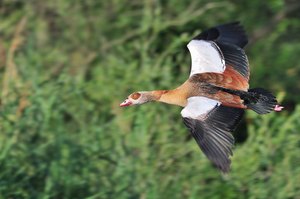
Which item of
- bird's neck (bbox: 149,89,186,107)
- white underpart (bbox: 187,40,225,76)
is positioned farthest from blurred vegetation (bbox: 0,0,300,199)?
white underpart (bbox: 187,40,225,76)

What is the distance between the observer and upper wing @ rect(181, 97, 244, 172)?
24.5ft

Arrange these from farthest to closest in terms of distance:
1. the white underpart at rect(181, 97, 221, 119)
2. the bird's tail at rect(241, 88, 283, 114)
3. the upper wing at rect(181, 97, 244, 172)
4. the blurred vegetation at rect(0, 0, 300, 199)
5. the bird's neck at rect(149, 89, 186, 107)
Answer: the blurred vegetation at rect(0, 0, 300, 199), the bird's neck at rect(149, 89, 186, 107), the bird's tail at rect(241, 88, 283, 114), the white underpart at rect(181, 97, 221, 119), the upper wing at rect(181, 97, 244, 172)

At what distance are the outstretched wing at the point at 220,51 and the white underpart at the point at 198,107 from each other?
19.1 inches

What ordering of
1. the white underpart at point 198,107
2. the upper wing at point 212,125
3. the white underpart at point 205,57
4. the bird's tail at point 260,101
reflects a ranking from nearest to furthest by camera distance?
the upper wing at point 212,125 → the white underpart at point 198,107 → the bird's tail at point 260,101 → the white underpart at point 205,57

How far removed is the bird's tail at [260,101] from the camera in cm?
789

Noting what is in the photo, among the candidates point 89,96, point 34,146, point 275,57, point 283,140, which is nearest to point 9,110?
point 34,146

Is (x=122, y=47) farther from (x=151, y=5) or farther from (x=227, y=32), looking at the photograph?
(x=227, y=32)

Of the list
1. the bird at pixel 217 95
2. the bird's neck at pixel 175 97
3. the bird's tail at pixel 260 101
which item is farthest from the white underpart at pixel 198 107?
the bird's tail at pixel 260 101

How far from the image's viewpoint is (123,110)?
34.7ft

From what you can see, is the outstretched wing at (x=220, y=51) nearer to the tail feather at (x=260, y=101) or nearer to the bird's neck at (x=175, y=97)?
the bird's neck at (x=175, y=97)

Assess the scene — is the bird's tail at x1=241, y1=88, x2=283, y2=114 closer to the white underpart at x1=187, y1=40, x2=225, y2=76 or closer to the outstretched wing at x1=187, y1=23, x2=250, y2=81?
the outstretched wing at x1=187, y1=23, x2=250, y2=81

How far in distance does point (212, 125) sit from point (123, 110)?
2981mm

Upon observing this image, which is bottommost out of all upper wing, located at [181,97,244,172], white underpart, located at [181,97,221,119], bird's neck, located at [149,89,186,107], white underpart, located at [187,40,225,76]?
upper wing, located at [181,97,244,172]

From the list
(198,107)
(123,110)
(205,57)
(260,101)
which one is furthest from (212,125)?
(123,110)
